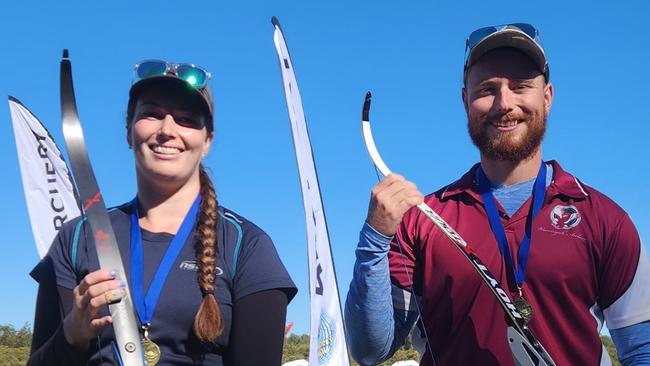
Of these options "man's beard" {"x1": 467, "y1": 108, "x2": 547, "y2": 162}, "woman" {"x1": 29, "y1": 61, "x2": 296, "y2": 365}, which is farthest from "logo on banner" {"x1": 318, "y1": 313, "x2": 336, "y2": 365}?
"man's beard" {"x1": 467, "y1": 108, "x2": 547, "y2": 162}

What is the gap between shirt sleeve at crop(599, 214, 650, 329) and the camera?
129 inches

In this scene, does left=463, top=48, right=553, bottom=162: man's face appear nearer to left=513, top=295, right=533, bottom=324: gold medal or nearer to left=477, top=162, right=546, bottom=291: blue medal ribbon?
left=477, top=162, right=546, bottom=291: blue medal ribbon

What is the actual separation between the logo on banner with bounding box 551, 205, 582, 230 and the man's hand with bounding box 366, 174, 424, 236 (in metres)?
0.68

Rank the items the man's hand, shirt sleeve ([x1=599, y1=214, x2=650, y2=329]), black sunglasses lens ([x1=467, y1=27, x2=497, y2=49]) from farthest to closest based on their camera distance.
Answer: black sunglasses lens ([x1=467, y1=27, x2=497, y2=49]) → shirt sleeve ([x1=599, y1=214, x2=650, y2=329]) → the man's hand

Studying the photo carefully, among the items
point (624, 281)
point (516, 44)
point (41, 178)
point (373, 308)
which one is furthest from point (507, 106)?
point (41, 178)

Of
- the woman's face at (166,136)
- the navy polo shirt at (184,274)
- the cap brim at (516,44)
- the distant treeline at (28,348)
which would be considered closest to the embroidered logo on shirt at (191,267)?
the navy polo shirt at (184,274)

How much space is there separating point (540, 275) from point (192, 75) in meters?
1.76

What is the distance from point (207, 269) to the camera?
124 inches

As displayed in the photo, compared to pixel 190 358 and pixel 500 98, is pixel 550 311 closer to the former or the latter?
pixel 500 98

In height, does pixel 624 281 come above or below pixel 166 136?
below

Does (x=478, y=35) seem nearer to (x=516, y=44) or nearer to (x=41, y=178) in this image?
(x=516, y=44)

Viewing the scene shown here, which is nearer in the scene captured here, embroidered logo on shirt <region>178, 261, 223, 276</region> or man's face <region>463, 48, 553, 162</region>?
embroidered logo on shirt <region>178, 261, 223, 276</region>

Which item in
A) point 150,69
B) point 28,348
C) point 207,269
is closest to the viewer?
point 207,269

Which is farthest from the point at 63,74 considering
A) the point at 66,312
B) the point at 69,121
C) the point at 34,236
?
the point at 34,236
